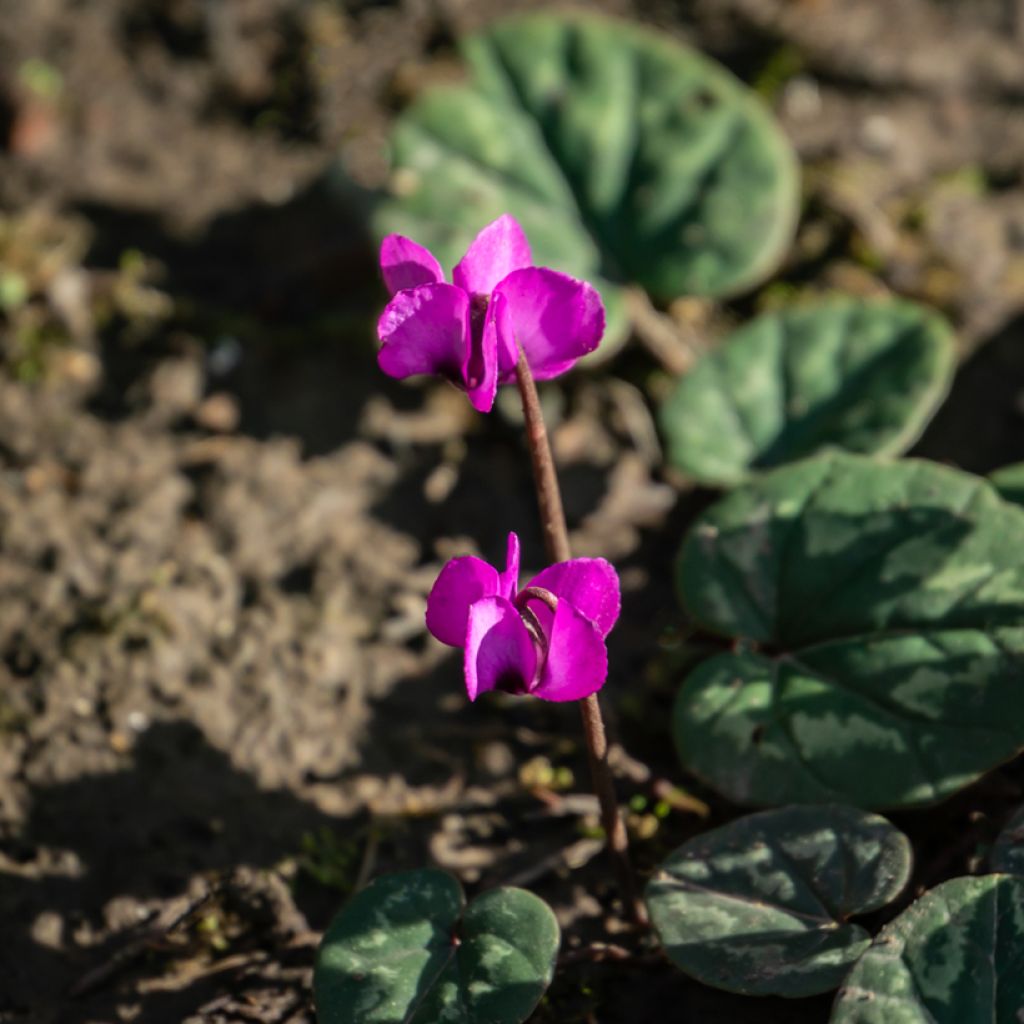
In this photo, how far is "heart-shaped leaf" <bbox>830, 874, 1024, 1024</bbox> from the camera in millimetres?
1532

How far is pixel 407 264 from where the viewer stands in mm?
1499

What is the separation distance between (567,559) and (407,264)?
1.46 ft

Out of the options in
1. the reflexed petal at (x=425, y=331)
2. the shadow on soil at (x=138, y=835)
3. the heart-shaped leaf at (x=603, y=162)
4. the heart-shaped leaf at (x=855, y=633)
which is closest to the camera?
the reflexed petal at (x=425, y=331)

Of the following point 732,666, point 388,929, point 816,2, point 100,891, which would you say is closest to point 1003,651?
point 732,666

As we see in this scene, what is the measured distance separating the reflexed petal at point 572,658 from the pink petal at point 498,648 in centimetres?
2

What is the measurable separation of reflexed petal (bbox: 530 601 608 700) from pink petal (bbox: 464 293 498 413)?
0.25 meters

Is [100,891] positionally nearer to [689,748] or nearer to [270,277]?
[689,748]

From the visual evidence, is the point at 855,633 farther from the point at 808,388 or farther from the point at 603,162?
the point at 603,162

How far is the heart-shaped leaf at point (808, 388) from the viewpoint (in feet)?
8.19

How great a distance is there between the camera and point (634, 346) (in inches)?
116

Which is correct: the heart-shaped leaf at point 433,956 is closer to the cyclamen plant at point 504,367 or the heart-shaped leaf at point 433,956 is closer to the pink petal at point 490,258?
the cyclamen plant at point 504,367

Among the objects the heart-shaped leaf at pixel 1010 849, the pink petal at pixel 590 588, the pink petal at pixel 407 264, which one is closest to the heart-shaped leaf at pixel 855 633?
the heart-shaped leaf at pixel 1010 849

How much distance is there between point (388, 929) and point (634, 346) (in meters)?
1.61

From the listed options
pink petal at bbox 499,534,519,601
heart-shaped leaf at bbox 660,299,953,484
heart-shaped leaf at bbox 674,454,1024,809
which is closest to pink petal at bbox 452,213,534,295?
pink petal at bbox 499,534,519,601
